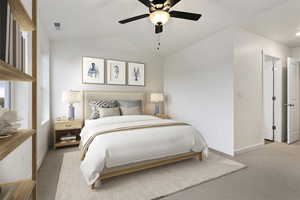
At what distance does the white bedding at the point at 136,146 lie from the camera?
187cm

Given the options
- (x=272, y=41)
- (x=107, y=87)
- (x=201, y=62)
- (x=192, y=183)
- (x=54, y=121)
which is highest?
(x=272, y=41)

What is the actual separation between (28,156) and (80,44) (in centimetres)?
293

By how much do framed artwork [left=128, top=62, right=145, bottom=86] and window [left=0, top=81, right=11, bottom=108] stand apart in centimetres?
298

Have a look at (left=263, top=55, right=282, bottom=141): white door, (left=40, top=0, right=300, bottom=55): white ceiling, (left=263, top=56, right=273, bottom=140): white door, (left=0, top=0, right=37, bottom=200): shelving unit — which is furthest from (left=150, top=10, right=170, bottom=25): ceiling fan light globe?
(left=263, top=56, right=273, bottom=140): white door

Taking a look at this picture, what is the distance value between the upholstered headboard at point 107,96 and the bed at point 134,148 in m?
1.63

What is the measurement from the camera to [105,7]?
9.10 ft

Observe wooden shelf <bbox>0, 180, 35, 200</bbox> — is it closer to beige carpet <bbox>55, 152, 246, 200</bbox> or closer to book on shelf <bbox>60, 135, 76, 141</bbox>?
beige carpet <bbox>55, 152, 246, 200</bbox>

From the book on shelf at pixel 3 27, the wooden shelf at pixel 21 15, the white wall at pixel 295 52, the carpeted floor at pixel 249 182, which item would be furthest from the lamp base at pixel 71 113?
the white wall at pixel 295 52

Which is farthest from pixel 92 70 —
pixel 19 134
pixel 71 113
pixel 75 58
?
pixel 19 134

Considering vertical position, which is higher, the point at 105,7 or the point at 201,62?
the point at 105,7

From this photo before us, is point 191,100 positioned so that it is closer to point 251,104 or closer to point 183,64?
point 183,64

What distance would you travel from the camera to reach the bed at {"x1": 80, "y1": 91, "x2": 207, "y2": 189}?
6.20ft

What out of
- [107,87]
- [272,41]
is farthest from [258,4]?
[107,87]

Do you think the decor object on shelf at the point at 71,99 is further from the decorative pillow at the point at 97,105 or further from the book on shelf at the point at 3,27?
the book on shelf at the point at 3,27
